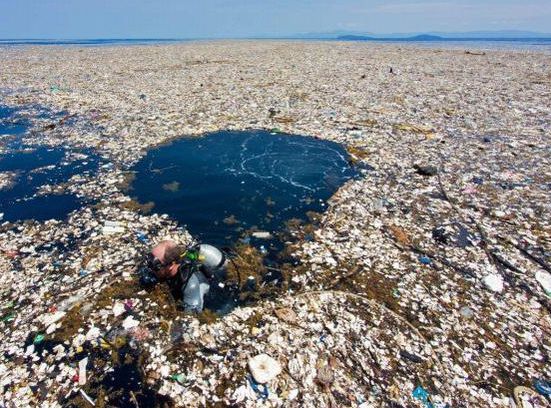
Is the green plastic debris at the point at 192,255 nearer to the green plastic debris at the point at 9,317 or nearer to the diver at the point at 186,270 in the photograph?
the diver at the point at 186,270

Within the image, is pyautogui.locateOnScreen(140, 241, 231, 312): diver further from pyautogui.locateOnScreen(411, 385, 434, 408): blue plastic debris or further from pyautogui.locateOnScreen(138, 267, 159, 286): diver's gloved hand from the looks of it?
pyautogui.locateOnScreen(411, 385, 434, 408): blue plastic debris

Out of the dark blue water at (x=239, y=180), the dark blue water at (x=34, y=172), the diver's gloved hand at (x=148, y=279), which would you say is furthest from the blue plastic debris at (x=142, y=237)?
the dark blue water at (x=34, y=172)

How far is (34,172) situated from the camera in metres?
10.3

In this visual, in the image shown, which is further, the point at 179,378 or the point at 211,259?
the point at 211,259

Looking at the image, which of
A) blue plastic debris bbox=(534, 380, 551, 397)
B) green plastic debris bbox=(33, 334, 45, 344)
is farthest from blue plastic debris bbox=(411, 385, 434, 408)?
green plastic debris bbox=(33, 334, 45, 344)

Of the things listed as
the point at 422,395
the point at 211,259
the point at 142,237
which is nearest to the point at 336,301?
the point at 422,395

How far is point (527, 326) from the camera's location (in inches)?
209

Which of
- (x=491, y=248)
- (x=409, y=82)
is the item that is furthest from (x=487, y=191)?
(x=409, y=82)

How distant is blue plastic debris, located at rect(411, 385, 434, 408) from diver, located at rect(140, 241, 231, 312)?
314 cm

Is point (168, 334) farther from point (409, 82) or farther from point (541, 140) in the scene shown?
point (409, 82)

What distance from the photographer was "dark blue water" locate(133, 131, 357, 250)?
318 inches

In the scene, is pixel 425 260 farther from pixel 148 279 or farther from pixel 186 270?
pixel 148 279

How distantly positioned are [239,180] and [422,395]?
7087mm

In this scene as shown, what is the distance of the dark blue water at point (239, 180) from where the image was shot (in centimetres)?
808
